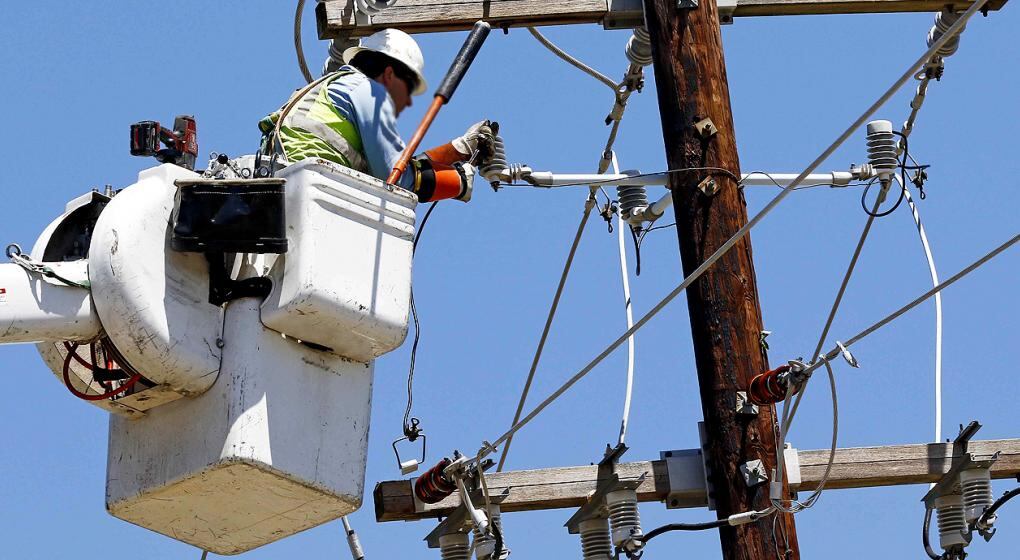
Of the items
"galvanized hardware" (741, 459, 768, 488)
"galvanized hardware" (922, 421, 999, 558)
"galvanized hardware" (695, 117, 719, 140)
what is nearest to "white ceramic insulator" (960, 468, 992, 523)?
"galvanized hardware" (922, 421, 999, 558)

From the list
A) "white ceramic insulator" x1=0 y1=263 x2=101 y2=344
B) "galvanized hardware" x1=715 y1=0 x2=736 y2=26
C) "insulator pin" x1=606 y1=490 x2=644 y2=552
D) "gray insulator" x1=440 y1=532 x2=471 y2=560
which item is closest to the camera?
"white ceramic insulator" x1=0 y1=263 x2=101 y2=344

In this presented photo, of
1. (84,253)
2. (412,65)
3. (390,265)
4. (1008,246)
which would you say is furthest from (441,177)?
(1008,246)

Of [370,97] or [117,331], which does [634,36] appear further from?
[117,331]

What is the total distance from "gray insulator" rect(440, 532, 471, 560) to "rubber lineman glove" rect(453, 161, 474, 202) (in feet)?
4.85

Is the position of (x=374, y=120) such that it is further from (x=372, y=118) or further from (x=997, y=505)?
(x=997, y=505)

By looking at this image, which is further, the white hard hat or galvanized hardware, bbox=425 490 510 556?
galvanized hardware, bbox=425 490 510 556

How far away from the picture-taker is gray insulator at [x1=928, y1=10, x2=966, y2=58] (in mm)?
9516

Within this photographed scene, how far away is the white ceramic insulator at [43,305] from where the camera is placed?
6840 millimetres

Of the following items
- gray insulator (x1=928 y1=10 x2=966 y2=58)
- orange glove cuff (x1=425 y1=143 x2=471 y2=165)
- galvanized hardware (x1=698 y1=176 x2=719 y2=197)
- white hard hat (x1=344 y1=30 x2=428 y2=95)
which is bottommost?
galvanized hardware (x1=698 y1=176 x2=719 y2=197)

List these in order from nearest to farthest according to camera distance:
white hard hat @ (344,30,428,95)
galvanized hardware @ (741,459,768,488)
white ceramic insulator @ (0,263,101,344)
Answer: white ceramic insulator @ (0,263,101,344) → white hard hat @ (344,30,428,95) → galvanized hardware @ (741,459,768,488)

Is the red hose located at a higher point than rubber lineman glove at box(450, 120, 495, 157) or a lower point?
lower

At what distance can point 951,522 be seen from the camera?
29.4 feet

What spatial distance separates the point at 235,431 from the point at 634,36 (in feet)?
11.8

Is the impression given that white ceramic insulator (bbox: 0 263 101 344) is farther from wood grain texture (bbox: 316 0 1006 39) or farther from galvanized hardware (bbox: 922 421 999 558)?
galvanized hardware (bbox: 922 421 999 558)
